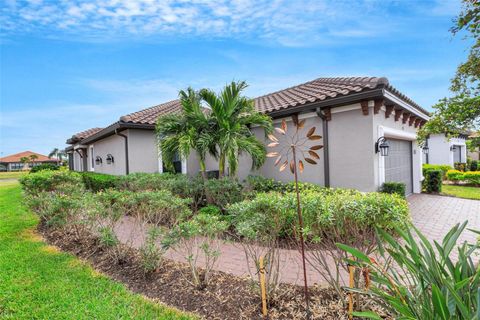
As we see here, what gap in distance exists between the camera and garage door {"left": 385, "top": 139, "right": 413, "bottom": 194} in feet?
32.8

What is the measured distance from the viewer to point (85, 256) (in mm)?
5207

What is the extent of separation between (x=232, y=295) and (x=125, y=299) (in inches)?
59.1

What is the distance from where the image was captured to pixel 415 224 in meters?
7.35

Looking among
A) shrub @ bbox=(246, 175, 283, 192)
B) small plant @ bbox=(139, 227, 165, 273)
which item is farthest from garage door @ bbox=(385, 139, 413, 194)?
small plant @ bbox=(139, 227, 165, 273)

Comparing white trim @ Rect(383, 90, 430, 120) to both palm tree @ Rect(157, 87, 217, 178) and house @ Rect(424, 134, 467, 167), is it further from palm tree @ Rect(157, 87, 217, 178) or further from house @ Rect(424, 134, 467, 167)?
house @ Rect(424, 134, 467, 167)

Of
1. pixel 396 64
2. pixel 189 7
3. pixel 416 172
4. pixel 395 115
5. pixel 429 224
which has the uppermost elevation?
pixel 189 7

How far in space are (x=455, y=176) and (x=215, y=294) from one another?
20.1 meters

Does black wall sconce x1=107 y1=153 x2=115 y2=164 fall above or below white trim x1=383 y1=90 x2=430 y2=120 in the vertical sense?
below

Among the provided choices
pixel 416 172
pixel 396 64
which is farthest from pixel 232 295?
pixel 416 172

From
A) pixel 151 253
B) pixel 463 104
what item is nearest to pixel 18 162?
pixel 151 253

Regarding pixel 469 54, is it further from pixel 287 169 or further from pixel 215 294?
pixel 287 169

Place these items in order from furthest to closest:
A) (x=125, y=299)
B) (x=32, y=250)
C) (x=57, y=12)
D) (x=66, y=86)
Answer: (x=66, y=86)
(x=57, y=12)
(x=32, y=250)
(x=125, y=299)

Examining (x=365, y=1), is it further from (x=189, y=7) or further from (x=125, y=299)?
(x=125, y=299)

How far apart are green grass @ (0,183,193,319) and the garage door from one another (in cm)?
935
